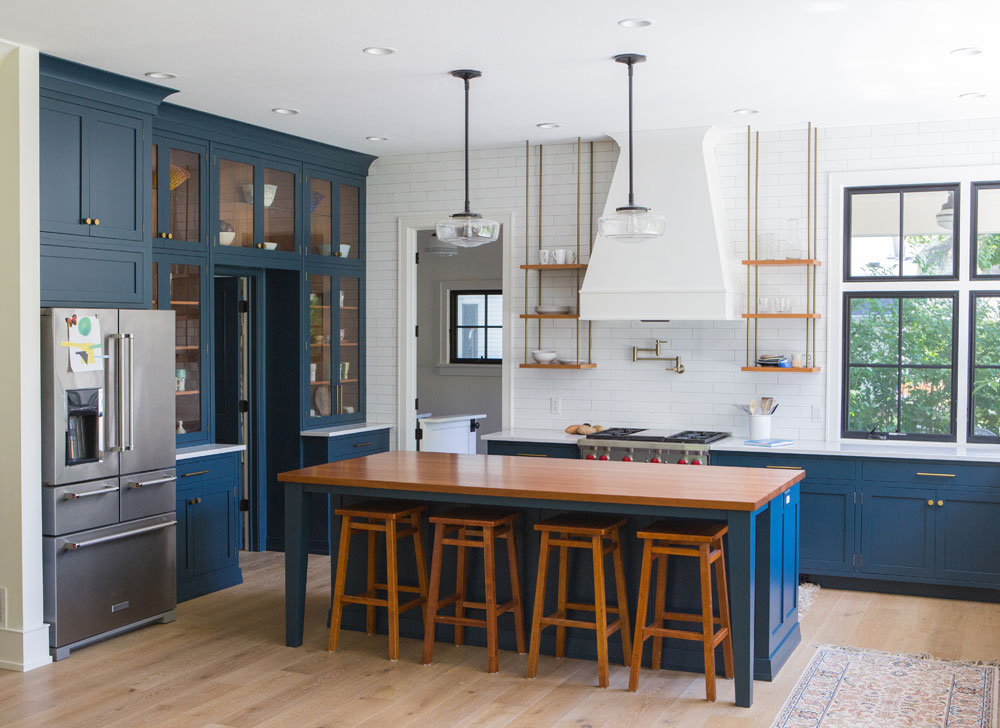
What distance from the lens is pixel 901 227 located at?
21.6 feet

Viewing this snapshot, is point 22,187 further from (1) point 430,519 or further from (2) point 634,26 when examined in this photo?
(2) point 634,26

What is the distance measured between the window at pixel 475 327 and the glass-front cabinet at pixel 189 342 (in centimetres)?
442

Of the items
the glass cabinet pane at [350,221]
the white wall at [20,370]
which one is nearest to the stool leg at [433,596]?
the white wall at [20,370]

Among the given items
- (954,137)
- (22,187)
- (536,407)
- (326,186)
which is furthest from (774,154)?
(22,187)

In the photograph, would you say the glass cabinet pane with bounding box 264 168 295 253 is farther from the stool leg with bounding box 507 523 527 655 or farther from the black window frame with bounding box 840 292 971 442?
the black window frame with bounding box 840 292 971 442

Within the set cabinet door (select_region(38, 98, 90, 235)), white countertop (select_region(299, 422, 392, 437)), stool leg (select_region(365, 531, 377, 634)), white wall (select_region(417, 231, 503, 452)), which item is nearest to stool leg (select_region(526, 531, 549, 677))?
stool leg (select_region(365, 531, 377, 634))

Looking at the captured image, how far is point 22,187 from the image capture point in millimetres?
4715

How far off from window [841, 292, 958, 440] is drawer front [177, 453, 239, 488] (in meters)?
3.96

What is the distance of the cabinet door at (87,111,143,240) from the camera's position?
16.9ft

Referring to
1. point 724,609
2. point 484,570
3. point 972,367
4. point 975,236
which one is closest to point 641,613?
point 724,609

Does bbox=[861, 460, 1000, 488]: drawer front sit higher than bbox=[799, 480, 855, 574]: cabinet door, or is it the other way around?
bbox=[861, 460, 1000, 488]: drawer front

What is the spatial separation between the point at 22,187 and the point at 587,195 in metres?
3.80

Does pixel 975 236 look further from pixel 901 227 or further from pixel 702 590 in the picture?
pixel 702 590

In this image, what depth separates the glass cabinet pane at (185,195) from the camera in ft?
20.0
